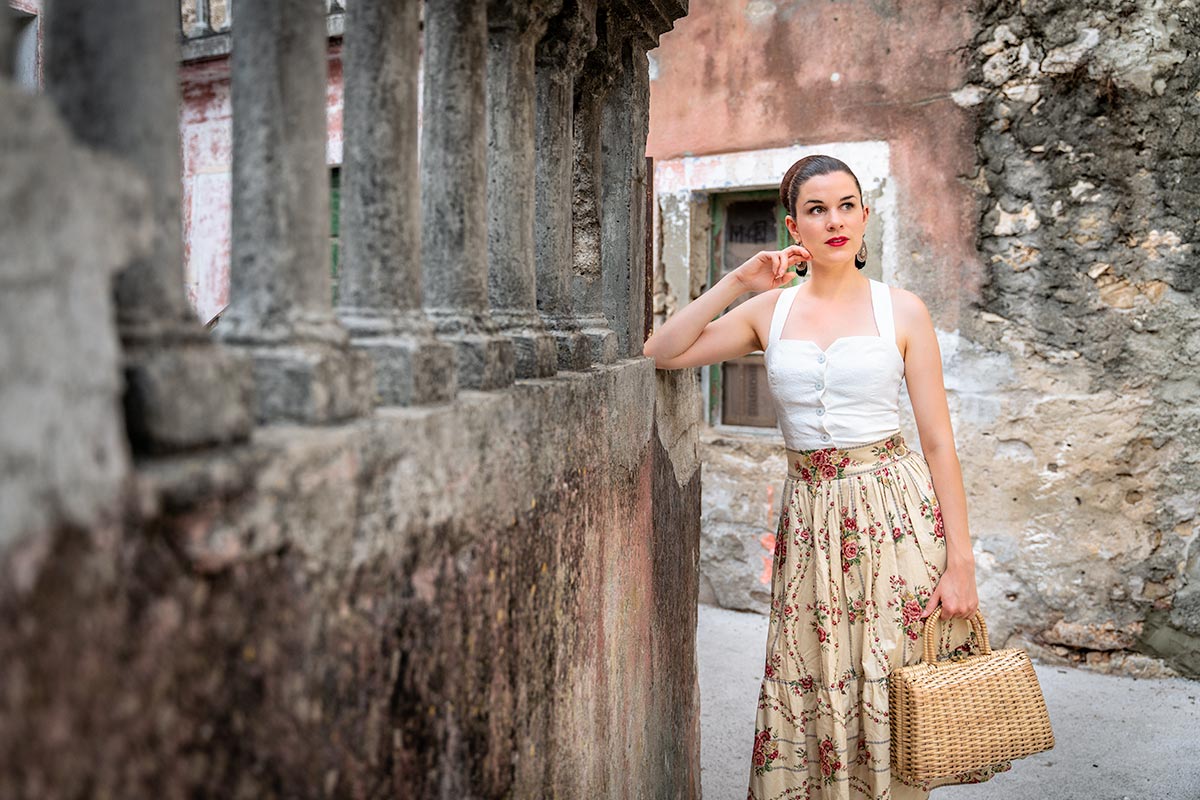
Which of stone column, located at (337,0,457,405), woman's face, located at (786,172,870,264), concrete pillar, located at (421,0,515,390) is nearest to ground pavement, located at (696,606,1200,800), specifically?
woman's face, located at (786,172,870,264)

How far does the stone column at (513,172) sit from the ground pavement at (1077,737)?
2498mm

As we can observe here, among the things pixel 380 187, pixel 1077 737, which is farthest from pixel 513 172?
pixel 1077 737

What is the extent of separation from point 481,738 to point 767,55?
4791 mm

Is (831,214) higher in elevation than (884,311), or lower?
higher

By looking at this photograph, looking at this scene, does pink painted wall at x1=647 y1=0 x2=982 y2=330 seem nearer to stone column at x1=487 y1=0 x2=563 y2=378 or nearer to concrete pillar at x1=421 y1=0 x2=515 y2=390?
stone column at x1=487 y1=0 x2=563 y2=378

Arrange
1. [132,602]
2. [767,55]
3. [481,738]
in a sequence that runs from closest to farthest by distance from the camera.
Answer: [132,602] < [481,738] < [767,55]

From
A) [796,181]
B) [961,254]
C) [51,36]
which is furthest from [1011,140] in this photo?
[51,36]

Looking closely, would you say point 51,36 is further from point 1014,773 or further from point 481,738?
point 1014,773

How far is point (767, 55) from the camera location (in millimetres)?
5316

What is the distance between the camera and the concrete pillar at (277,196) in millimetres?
1006

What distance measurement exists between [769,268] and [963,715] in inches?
49.4

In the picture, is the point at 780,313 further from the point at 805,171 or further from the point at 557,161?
the point at 557,161

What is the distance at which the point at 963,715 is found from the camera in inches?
88.8

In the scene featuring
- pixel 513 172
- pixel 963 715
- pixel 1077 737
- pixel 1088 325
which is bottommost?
pixel 1077 737
